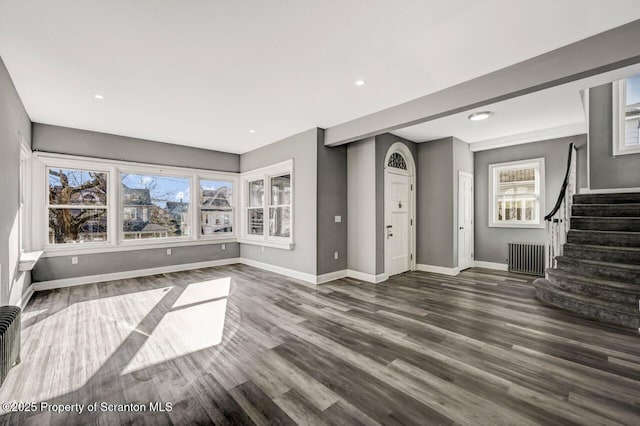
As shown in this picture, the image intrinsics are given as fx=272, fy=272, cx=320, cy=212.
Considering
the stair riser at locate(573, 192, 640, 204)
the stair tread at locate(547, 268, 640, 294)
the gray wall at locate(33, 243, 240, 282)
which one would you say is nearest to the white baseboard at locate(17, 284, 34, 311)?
the gray wall at locate(33, 243, 240, 282)

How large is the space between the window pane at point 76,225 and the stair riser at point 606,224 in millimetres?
8241

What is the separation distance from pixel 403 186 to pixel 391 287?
2.19m

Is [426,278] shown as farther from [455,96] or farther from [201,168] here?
[201,168]

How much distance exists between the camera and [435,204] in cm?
573

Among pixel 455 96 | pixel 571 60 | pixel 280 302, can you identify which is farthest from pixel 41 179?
pixel 571 60

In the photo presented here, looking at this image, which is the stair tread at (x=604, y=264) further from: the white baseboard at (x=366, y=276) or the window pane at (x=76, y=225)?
the window pane at (x=76, y=225)

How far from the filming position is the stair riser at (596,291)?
10.1 ft

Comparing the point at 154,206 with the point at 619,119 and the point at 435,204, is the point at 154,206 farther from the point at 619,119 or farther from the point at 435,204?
the point at 619,119

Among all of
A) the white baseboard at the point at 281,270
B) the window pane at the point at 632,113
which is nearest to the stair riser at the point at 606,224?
the window pane at the point at 632,113

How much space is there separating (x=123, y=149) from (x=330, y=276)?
15.3ft

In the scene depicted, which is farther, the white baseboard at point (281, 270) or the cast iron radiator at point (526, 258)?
the cast iron radiator at point (526, 258)

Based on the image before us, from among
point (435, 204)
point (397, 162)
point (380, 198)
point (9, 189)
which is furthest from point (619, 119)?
point (9, 189)

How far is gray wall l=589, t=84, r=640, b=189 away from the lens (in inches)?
177

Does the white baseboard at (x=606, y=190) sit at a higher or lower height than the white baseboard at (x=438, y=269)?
higher
